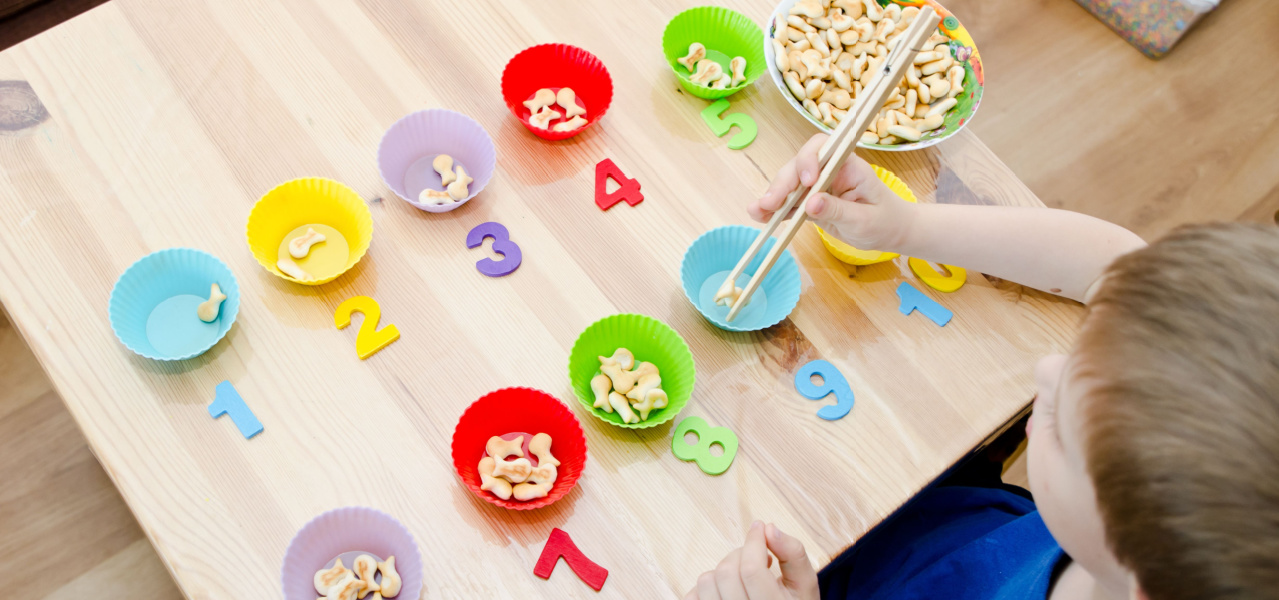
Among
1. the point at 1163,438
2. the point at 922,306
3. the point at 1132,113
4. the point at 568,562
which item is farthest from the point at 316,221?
the point at 1132,113

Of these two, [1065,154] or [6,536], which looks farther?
[1065,154]

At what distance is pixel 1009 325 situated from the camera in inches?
34.6

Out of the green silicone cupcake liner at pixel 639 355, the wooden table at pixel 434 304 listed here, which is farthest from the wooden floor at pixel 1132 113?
the green silicone cupcake liner at pixel 639 355

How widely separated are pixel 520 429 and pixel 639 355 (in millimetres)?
142

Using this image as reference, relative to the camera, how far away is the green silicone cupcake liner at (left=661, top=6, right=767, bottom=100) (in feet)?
3.27

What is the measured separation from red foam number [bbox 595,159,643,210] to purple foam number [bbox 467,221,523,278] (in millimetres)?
112

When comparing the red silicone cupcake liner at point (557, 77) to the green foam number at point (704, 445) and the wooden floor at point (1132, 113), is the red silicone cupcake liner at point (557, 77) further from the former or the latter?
the wooden floor at point (1132, 113)

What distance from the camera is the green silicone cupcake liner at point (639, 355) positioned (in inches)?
30.1

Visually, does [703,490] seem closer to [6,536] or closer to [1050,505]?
[1050,505]

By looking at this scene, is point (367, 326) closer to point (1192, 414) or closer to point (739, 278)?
point (739, 278)

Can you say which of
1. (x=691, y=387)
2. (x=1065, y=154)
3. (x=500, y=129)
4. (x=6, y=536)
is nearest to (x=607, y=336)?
(x=691, y=387)

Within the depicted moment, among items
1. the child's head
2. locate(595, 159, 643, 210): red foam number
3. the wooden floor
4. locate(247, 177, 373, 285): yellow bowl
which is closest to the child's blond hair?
the child's head

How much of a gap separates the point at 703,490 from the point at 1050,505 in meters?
0.31

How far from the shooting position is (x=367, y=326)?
0.79 metres
